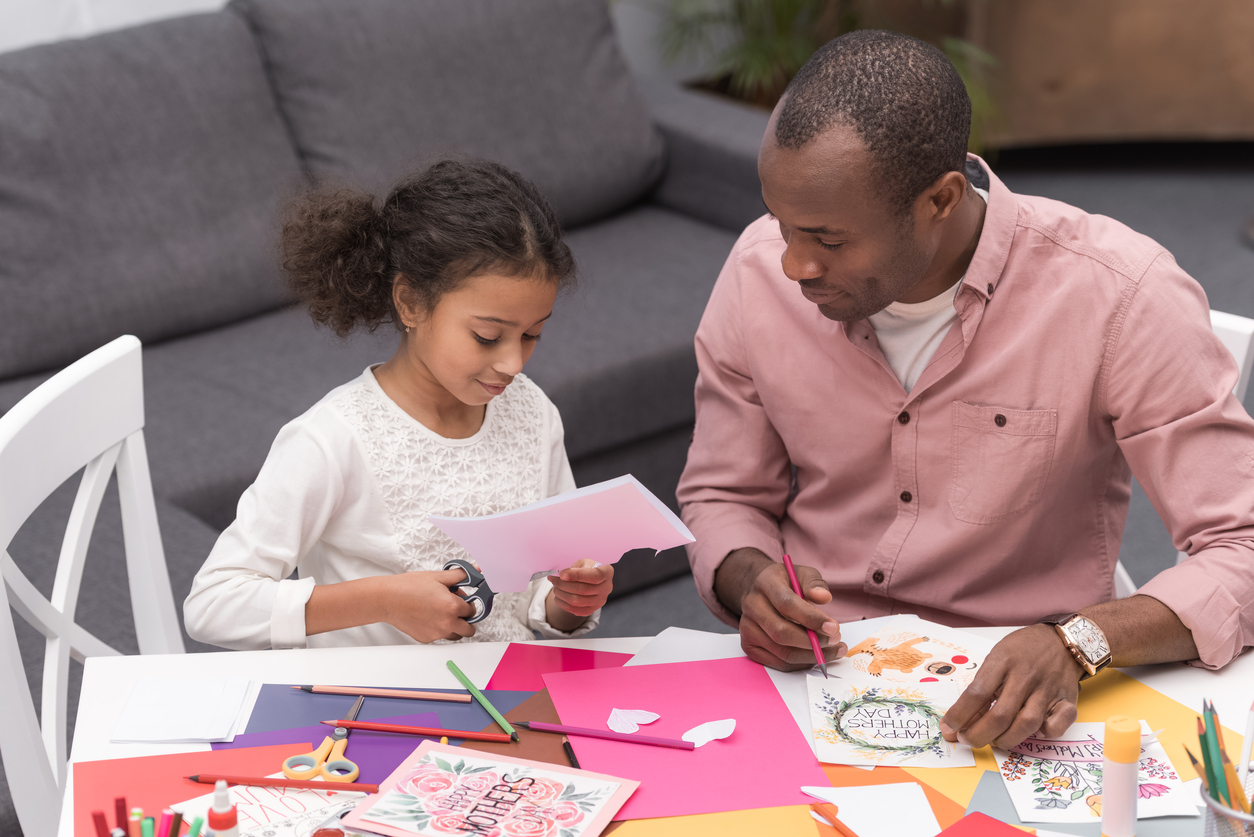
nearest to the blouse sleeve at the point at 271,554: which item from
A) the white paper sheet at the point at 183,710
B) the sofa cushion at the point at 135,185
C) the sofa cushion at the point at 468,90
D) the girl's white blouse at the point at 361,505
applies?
the girl's white blouse at the point at 361,505

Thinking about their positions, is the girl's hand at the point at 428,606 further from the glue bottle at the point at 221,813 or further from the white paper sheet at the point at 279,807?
the glue bottle at the point at 221,813

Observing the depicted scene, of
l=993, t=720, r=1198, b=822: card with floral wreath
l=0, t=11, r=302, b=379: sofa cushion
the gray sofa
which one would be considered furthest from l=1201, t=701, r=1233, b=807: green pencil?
l=0, t=11, r=302, b=379: sofa cushion

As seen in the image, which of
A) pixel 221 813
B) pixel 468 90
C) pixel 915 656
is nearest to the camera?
pixel 221 813

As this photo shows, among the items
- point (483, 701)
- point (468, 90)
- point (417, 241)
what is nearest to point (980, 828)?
point (483, 701)

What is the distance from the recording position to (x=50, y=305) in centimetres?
231

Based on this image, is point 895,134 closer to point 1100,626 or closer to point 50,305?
point 1100,626

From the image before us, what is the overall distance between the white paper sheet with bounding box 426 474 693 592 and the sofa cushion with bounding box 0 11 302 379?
54.4 inches

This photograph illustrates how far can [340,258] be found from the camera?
1373mm

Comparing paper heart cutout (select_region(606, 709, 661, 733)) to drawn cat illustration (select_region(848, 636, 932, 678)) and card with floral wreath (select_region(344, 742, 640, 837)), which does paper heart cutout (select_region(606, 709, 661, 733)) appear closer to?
card with floral wreath (select_region(344, 742, 640, 837))

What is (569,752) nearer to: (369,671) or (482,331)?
(369,671)

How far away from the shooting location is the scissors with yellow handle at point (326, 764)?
982mm

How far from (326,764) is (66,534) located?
55 centimetres

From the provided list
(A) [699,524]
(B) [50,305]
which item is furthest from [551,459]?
(B) [50,305]

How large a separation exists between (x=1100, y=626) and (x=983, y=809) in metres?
0.25
